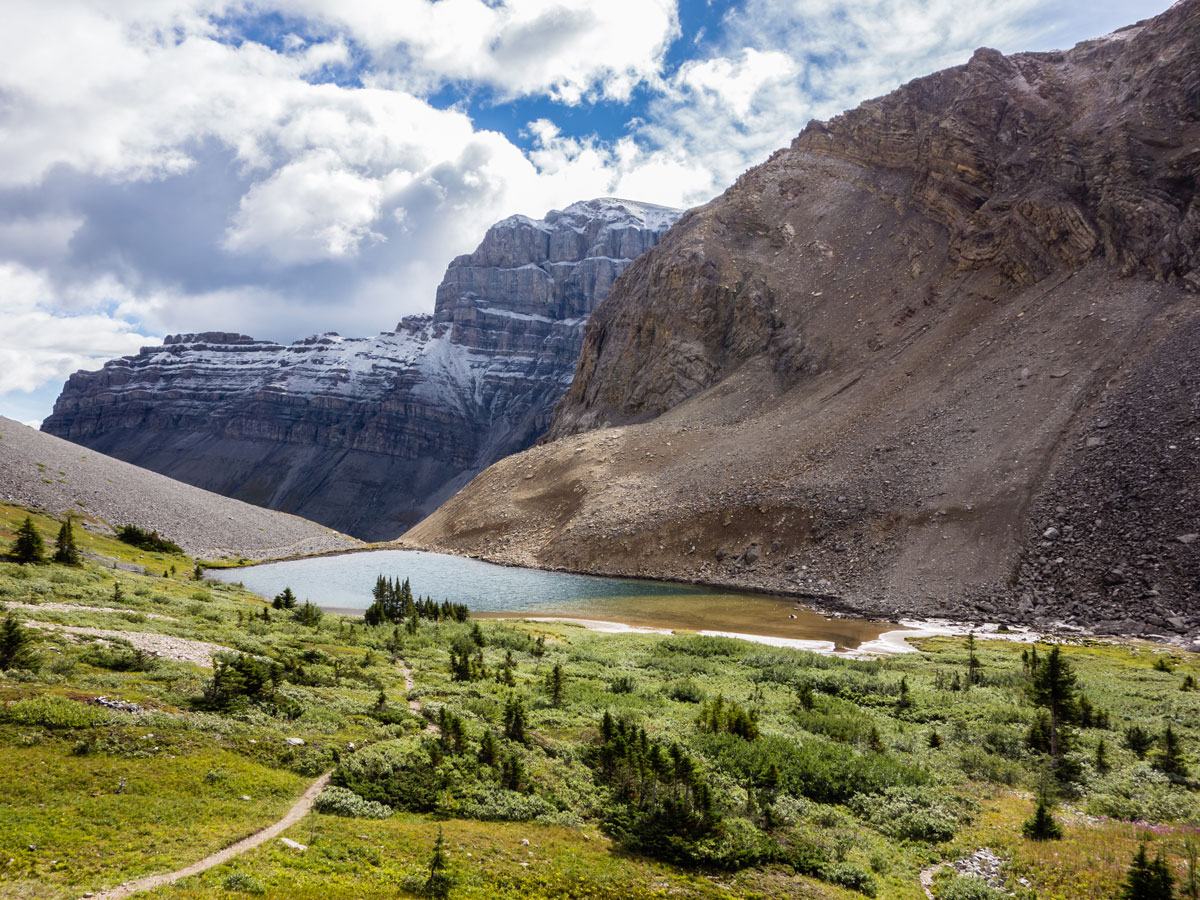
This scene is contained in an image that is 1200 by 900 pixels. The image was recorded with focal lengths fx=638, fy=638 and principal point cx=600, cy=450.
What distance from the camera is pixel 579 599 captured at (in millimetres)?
56094

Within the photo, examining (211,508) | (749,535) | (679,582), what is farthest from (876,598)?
(211,508)

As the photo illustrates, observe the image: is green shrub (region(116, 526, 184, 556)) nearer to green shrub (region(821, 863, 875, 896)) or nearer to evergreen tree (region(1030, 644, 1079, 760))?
green shrub (region(821, 863, 875, 896))

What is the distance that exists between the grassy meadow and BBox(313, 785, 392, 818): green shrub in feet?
0.17

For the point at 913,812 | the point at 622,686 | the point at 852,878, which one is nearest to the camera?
the point at 852,878

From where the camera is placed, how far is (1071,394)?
55281 millimetres

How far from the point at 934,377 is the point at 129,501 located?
9045 cm

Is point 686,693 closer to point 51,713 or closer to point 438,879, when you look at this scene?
point 438,879

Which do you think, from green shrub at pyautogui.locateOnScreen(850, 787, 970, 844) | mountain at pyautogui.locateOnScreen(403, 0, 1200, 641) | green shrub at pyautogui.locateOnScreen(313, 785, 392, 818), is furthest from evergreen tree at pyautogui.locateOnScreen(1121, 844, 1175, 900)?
mountain at pyautogui.locateOnScreen(403, 0, 1200, 641)

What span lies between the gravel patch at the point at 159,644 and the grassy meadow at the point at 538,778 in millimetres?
258

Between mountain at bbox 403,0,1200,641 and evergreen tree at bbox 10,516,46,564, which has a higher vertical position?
mountain at bbox 403,0,1200,641

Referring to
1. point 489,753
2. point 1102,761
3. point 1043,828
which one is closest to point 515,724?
point 489,753

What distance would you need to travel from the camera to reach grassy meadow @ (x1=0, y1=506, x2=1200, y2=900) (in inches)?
384

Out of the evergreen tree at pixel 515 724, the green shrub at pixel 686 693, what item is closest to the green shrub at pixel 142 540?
the green shrub at pixel 686 693

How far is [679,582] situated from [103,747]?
52957mm
